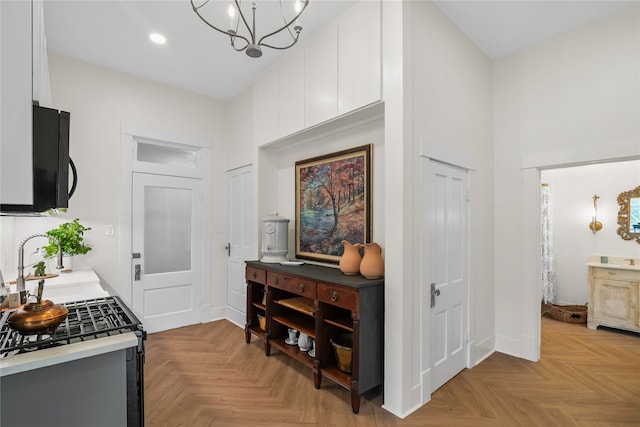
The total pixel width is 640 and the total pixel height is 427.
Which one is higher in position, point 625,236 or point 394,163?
point 394,163

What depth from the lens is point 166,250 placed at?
4.06m

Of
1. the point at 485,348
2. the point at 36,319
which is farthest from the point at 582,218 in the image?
the point at 36,319

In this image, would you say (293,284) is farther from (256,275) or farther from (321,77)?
(321,77)

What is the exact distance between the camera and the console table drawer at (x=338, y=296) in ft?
7.45

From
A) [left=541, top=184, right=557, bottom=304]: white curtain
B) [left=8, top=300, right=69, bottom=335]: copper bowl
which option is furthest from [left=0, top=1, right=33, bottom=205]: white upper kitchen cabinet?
[left=541, top=184, right=557, bottom=304]: white curtain

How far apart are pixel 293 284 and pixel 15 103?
2302mm

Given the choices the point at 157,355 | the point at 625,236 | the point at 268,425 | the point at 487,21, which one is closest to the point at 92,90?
the point at 157,355

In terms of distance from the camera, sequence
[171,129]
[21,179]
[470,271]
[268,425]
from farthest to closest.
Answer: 1. [171,129]
2. [470,271]
3. [268,425]
4. [21,179]

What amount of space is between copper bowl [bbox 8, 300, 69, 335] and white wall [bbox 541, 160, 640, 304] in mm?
5978

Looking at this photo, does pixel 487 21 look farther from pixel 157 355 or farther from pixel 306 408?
pixel 157 355

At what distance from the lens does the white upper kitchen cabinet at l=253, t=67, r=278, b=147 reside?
11.4ft

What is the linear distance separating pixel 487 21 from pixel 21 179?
3.35 metres

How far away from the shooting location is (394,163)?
7.47ft

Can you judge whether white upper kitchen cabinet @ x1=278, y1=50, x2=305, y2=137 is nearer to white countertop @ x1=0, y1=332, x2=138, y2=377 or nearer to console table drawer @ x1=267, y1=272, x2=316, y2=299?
console table drawer @ x1=267, y1=272, x2=316, y2=299
